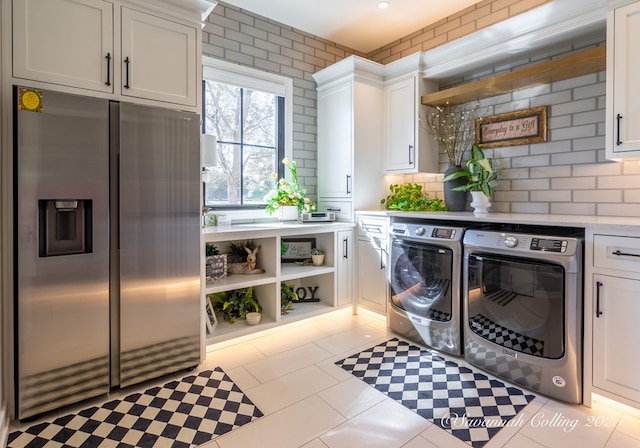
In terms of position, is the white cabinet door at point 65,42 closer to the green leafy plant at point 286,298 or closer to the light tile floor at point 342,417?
the light tile floor at point 342,417

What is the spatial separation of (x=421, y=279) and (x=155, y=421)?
1877mm

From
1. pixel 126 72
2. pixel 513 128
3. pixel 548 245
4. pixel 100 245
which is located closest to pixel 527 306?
pixel 548 245

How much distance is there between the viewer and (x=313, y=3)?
3047mm

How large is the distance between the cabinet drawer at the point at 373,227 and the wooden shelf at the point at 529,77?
45.8 inches

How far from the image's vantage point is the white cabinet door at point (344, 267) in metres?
3.23

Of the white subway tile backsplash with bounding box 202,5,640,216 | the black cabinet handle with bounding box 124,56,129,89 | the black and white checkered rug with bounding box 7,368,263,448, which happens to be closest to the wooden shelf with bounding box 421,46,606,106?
the white subway tile backsplash with bounding box 202,5,640,216

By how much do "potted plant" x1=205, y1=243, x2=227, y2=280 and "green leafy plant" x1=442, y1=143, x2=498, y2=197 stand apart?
6.37 feet

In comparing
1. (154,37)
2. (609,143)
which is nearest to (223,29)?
(154,37)

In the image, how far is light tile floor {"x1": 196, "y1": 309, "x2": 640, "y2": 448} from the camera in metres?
1.61

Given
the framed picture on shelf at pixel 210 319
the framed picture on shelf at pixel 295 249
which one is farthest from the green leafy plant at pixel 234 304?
the framed picture on shelf at pixel 295 249

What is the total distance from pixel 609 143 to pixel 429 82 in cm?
160

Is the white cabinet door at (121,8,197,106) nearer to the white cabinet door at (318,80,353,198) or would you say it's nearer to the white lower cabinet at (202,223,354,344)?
the white lower cabinet at (202,223,354,344)

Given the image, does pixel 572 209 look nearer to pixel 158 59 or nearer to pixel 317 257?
pixel 317 257

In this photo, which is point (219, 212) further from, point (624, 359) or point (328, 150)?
point (624, 359)
